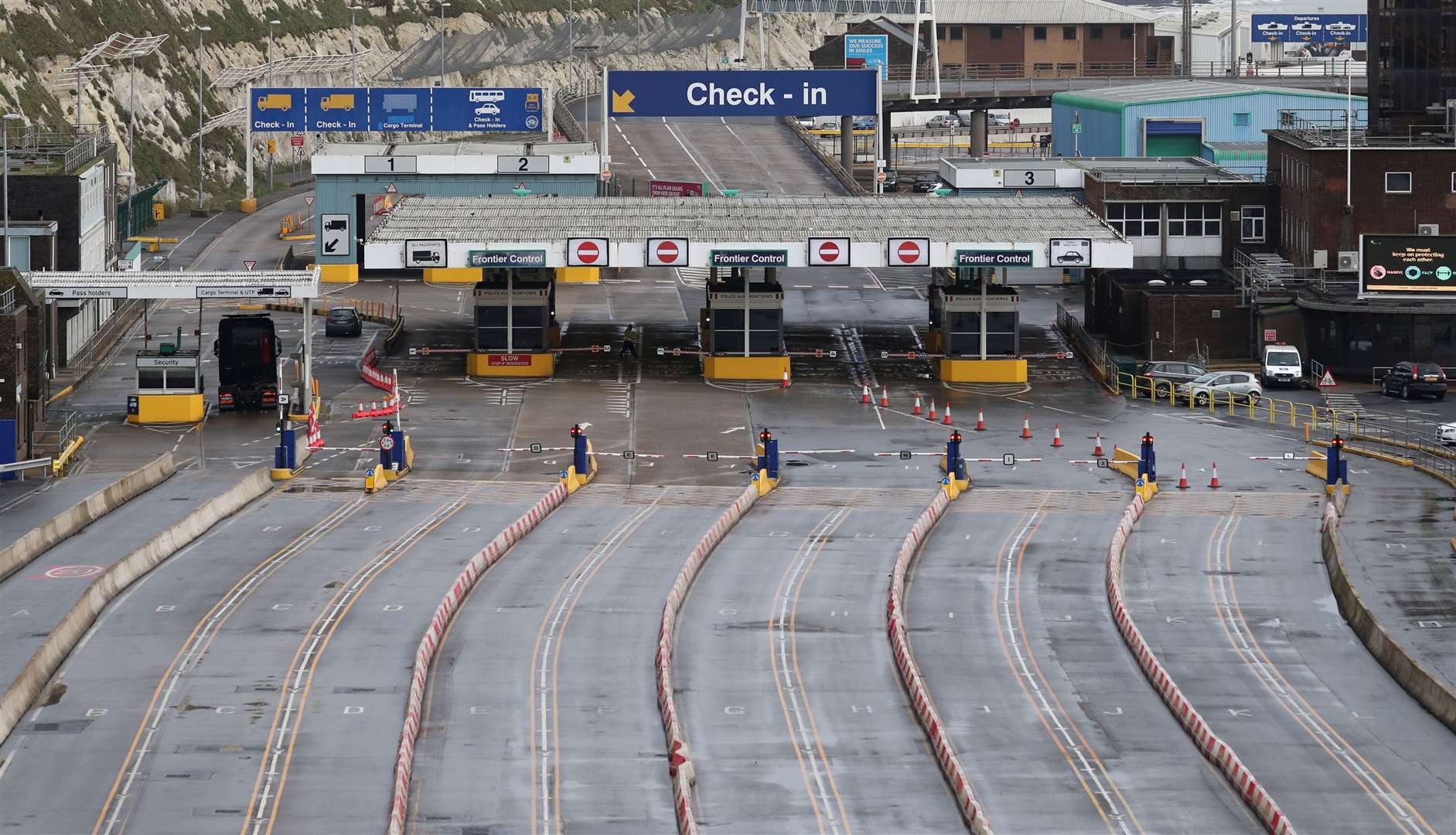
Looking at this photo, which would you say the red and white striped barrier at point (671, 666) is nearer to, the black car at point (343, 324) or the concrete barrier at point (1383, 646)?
the concrete barrier at point (1383, 646)

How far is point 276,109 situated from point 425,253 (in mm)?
47237

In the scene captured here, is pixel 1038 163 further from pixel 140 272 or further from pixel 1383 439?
pixel 140 272

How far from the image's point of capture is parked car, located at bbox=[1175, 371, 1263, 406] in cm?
8425

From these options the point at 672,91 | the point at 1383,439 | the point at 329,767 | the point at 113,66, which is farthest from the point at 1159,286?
the point at 113,66

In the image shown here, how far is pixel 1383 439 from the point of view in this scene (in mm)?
77562

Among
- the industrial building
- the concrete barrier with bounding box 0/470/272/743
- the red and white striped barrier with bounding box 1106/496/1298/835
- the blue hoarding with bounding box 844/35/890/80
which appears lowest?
the red and white striped barrier with bounding box 1106/496/1298/835

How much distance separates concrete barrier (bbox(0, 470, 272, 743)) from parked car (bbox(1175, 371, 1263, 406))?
34761mm

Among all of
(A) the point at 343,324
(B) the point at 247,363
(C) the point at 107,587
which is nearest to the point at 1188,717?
(C) the point at 107,587

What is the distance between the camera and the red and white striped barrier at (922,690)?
138 ft

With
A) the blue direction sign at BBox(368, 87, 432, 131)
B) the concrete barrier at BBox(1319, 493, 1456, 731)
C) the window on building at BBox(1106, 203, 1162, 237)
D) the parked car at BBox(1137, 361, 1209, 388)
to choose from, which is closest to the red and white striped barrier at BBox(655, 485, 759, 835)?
the concrete barrier at BBox(1319, 493, 1456, 731)

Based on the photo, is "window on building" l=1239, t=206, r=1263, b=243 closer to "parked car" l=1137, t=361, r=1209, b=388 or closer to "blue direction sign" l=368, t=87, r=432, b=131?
"parked car" l=1137, t=361, r=1209, b=388

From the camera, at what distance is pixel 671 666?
51.2 meters

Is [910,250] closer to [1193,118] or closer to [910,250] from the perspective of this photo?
[910,250]

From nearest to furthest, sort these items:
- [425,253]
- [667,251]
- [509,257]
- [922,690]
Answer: [922,690]
[509,257]
[425,253]
[667,251]
